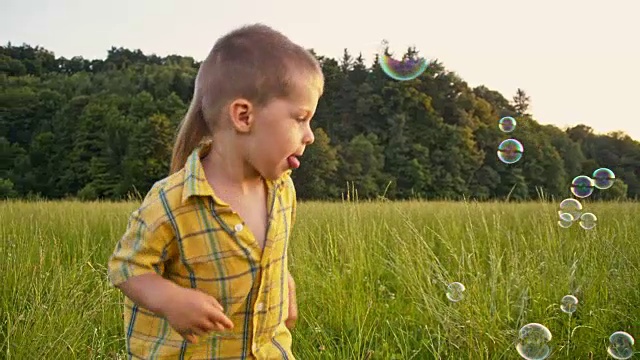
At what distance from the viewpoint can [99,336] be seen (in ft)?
9.76

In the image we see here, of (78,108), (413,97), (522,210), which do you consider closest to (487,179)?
(413,97)

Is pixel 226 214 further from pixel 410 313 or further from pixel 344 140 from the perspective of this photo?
pixel 344 140

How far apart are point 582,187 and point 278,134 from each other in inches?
183

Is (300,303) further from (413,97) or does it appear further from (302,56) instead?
(413,97)

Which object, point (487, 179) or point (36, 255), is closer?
point (36, 255)

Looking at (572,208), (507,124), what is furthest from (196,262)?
(507,124)

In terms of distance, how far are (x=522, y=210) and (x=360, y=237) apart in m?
4.27

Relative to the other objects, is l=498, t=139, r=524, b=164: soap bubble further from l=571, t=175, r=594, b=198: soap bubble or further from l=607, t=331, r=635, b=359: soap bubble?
l=607, t=331, r=635, b=359: soap bubble

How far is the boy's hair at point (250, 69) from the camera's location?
1479 mm

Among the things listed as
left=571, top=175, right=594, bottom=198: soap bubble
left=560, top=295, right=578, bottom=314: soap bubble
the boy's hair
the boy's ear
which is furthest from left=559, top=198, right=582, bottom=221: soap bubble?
the boy's ear

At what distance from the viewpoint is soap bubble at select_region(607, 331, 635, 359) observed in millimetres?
2367

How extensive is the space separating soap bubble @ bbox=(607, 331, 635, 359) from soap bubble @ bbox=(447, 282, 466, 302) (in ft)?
1.95

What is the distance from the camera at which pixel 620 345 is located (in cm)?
243

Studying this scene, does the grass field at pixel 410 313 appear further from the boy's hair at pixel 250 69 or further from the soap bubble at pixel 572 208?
the boy's hair at pixel 250 69
